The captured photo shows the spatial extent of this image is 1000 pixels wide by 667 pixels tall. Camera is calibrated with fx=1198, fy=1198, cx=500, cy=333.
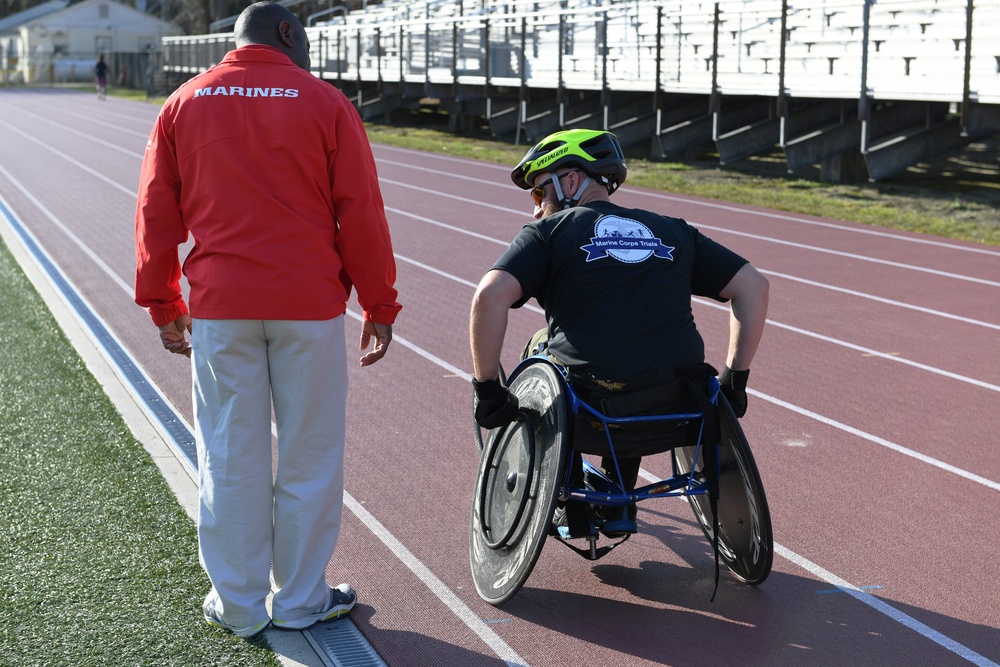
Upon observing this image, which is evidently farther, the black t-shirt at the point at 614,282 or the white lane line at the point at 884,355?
the white lane line at the point at 884,355

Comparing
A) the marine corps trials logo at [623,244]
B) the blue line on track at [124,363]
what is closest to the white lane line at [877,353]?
the marine corps trials logo at [623,244]

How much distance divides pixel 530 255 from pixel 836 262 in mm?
8571

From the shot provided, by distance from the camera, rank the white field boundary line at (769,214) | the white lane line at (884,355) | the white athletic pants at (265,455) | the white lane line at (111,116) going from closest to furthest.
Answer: the white athletic pants at (265,455)
the white lane line at (884,355)
the white field boundary line at (769,214)
the white lane line at (111,116)

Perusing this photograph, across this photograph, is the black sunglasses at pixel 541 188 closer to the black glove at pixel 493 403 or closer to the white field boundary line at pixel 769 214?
the black glove at pixel 493 403

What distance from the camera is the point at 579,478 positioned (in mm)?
4238

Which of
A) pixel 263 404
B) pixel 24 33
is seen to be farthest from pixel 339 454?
pixel 24 33

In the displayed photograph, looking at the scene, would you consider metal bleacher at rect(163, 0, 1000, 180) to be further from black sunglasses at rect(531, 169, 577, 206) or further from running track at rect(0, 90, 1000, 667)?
black sunglasses at rect(531, 169, 577, 206)

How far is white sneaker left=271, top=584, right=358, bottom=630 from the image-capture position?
395 centimetres

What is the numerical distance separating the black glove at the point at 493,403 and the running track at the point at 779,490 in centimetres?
69

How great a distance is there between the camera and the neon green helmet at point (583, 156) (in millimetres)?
4215

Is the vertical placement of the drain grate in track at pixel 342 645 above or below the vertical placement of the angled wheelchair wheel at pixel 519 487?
below

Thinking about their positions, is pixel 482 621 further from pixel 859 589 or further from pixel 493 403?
pixel 859 589

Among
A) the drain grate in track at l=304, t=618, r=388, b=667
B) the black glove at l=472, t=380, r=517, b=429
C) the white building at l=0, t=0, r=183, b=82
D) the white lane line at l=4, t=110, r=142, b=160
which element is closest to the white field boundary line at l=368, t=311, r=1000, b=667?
the drain grate in track at l=304, t=618, r=388, b=667

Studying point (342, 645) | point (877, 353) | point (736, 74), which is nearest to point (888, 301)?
point (877, 353)
